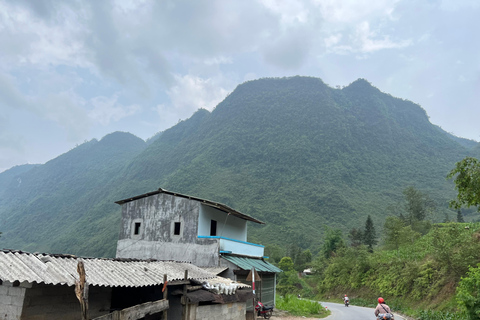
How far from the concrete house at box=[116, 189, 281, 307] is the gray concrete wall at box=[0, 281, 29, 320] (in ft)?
31.2

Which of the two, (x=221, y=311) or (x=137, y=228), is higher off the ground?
(x=137, y=228)

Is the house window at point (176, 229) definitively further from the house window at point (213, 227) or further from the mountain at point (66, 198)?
the mountain at point (66, 198)

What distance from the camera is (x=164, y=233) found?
18.8 meters

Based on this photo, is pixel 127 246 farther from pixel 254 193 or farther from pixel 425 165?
pixel 425 165

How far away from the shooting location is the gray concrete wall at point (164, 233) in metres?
17.6

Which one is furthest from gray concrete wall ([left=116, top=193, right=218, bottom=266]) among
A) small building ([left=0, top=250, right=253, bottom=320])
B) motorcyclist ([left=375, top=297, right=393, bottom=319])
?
motorcyclist ([left=375, top=297, right=393, bottom=319])

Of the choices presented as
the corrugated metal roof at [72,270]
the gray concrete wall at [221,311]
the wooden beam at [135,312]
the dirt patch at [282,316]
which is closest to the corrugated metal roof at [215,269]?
the gray concrete wall at [221,311]

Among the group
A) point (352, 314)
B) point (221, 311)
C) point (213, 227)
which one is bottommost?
point (352, 314)

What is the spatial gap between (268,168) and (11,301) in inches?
4168

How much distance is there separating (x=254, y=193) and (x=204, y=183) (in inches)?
611

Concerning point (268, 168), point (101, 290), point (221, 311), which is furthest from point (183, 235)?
point (268, 168)

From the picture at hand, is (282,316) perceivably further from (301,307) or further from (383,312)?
(383,312)

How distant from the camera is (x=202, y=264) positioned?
17.2 m

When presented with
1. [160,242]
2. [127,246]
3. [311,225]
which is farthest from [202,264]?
[311,225]
